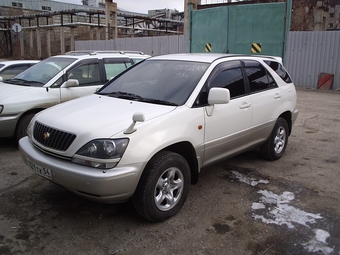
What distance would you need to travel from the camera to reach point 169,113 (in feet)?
11.2

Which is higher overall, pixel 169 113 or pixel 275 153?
pixel 169 113

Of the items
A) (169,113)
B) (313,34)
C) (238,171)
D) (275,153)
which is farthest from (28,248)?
(313,34)

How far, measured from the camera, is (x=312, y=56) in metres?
13.4

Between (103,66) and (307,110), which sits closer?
(103,66)

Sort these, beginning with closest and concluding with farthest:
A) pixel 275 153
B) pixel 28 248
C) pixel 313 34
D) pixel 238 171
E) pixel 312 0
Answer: pixel 28 248 → pixel 238 171 → pixel 275 153 → pixel 313 34 → pixel 312 0

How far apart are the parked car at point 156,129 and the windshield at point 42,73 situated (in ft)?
7.07

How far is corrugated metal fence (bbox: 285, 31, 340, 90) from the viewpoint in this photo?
12.9m

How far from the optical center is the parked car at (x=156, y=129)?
2.99 m

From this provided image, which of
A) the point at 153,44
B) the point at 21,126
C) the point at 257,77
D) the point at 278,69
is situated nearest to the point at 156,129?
the point at 257,77

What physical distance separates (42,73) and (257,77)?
4120 mm

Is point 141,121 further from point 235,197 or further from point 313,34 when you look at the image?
point 313,34

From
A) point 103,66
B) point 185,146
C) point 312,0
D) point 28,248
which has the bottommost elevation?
point 28,248

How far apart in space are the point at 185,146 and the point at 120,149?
0.92 meters

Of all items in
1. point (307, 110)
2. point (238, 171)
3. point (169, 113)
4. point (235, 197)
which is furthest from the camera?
point (307, 110)
